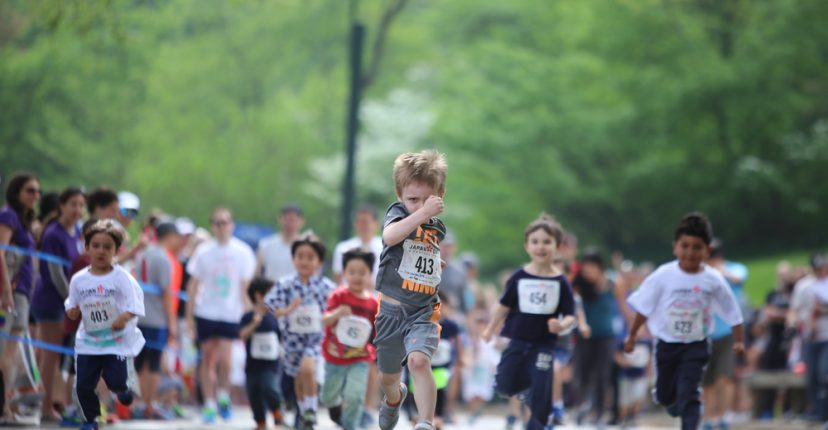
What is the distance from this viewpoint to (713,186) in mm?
41500

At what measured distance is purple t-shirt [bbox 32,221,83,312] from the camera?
12602 mm

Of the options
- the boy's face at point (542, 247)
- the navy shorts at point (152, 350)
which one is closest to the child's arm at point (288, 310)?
the boy's face at point (542, 247)

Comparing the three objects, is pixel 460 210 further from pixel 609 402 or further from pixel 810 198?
pixel 609 402

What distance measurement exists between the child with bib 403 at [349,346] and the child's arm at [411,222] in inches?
103

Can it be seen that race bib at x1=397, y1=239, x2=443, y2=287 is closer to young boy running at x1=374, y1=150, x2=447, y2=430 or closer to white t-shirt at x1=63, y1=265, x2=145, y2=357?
young boy running at x1=374, y1=150, x2=447, y2=430

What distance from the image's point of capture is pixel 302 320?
41.0 feet

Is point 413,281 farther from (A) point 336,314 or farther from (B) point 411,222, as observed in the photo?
(A) point 336,314

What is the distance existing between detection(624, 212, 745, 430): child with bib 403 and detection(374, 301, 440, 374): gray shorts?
266 centimetres

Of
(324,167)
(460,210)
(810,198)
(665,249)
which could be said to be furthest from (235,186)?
(810,198)

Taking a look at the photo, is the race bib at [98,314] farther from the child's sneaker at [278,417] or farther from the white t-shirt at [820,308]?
the white t-shirt at [820,308]

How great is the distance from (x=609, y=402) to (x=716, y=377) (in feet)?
8.63

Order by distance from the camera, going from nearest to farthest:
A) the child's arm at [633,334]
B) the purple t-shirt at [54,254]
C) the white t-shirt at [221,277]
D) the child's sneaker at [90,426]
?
the child's sneaker at [90,426], the child's arm at [633,334], the purple t-shirt at [54,254], the white t-shirt at [221,277]

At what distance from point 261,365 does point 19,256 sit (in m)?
2.34

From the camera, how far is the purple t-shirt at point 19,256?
40.0 ft
